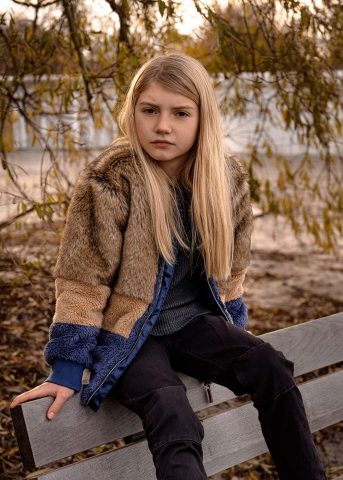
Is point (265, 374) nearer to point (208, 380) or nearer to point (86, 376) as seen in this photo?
point (208, 380)

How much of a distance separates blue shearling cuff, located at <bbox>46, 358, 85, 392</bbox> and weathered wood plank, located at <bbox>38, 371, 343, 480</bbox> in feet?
0.70

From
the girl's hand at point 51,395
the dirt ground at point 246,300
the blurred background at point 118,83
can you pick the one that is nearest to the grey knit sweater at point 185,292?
the girl's hand at point 51,395

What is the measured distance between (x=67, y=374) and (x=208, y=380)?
49cm

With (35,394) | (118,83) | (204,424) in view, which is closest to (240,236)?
(204,424)

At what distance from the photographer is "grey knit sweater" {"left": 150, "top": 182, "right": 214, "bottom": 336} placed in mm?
2434

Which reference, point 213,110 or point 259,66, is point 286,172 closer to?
point 259,66

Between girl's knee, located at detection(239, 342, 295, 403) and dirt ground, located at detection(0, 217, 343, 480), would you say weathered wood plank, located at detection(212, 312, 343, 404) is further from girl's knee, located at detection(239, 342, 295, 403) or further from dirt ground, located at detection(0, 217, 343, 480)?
dirt ground, located at detection(0, 217, 343, 480)

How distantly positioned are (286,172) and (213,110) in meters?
2.20

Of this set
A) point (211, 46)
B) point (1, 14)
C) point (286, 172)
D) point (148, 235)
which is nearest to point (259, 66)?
point (211, 46)

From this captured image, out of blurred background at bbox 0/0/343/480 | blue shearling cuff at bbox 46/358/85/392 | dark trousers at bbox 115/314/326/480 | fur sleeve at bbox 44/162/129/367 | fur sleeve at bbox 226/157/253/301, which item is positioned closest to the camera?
dark trousers at bbox 115/314/326/480

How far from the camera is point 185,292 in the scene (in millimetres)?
2520

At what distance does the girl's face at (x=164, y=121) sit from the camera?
94.6 inches

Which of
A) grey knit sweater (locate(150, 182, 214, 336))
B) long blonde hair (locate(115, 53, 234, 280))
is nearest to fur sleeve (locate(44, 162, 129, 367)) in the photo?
long blonde hair (locate(115, 53, 234, 280))

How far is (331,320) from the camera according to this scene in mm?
2842
